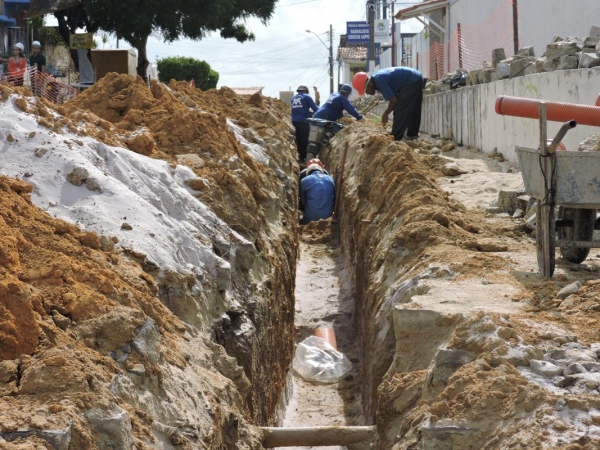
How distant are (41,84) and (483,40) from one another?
33.2 feet

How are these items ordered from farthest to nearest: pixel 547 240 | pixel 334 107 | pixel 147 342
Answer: pixel 334 107
pixel 547 240
pixel 147 342

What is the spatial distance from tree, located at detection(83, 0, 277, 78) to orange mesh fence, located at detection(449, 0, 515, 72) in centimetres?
716

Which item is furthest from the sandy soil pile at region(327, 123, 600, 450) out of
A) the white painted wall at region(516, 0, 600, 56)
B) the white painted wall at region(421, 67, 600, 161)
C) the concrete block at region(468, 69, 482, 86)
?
the concrete block at region(468, 69, 482, 86)

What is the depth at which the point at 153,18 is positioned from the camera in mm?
25375

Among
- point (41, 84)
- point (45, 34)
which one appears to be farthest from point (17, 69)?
point (45, 34)

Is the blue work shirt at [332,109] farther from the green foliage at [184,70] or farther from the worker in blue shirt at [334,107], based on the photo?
the green foliage at [184,70]

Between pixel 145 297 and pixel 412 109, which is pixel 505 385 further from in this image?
pixel 412 109

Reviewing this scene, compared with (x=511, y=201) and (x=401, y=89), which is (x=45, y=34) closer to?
(x=401, y=89)

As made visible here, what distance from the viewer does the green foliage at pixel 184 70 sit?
40531 mm

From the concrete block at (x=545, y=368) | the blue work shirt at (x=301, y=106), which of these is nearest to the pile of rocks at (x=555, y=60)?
the blue work shirt at (x=301, y=106)

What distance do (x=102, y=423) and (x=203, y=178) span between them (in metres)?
4.71

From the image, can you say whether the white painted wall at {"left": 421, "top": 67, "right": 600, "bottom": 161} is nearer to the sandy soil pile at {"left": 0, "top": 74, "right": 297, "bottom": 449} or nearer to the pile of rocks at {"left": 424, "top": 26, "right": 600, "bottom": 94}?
the pile of rocks at {"left": 424, "top": 26, "right": 600, "bottom": 94}

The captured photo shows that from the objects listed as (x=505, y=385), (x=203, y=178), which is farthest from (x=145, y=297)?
(x=203, y=178)

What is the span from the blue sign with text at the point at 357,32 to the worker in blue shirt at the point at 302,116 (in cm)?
4033
